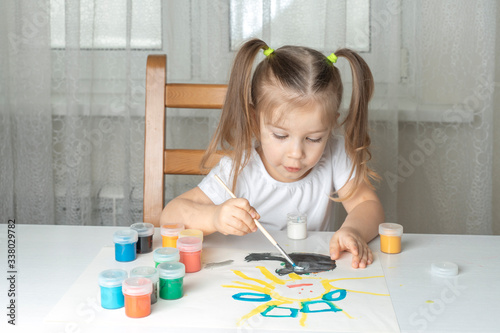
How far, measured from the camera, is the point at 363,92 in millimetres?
1164

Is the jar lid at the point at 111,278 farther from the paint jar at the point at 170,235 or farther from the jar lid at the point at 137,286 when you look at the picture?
the paint jar at the point at 170,235

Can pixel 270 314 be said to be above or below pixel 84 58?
below

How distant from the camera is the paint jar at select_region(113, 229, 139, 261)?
0.90 meters

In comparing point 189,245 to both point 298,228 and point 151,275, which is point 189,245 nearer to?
point 151,275

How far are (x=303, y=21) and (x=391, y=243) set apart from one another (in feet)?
3.33

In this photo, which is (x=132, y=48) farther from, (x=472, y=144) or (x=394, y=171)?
(x=472, y=144)

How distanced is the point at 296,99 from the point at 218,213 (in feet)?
0.91

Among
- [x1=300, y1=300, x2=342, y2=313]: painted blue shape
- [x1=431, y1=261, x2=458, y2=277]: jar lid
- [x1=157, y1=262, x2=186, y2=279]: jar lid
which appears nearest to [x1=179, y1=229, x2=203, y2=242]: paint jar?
[x1=157, y1=262, x2=186, y2=279]: jar lid

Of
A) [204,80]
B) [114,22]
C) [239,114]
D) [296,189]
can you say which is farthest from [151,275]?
[114,22]

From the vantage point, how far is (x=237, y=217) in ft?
3.16

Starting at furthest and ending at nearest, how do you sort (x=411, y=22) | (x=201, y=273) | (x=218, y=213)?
(x=411, y=22) < (x=218, y=213) < (x=201, y=273)

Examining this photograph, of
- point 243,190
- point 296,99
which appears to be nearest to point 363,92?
point 296,99

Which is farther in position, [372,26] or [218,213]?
[372,26]

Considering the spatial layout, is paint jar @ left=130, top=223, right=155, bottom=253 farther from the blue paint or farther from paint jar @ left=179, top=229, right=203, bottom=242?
the blue paint
